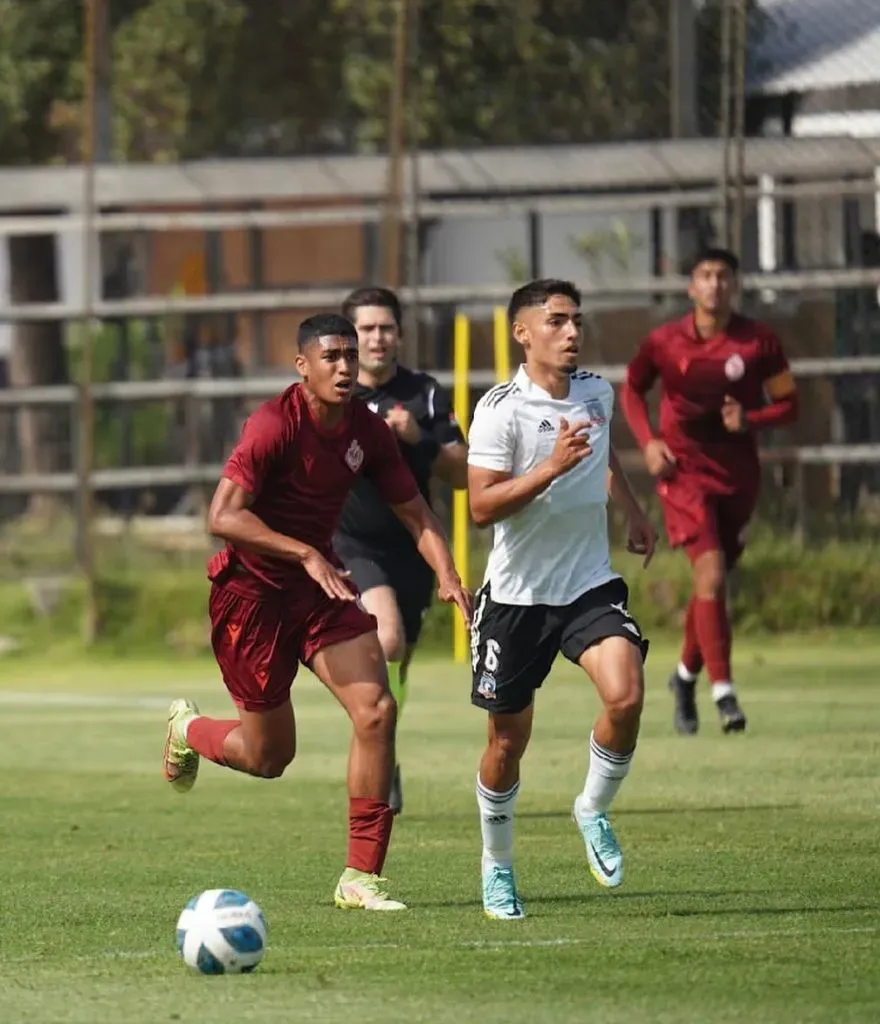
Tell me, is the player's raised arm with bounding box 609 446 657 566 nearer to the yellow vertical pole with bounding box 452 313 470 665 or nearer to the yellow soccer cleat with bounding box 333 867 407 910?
the yellow soccer cleat with bounding box 333 867 407 910

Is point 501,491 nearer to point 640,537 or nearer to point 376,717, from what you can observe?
point 376,717

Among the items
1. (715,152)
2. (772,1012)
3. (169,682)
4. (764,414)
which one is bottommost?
(169,682)

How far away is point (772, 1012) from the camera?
664 centimetres

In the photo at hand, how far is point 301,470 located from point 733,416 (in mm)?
5726

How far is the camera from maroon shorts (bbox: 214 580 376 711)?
30.3 feet

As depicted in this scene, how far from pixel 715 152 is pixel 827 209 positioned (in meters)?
0.94

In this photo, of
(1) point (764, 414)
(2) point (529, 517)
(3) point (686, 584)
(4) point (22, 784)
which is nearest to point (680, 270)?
(3) point (686, 584)

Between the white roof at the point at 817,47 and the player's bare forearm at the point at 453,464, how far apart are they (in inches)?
364

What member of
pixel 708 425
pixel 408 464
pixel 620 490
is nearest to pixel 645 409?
pixel 708 425

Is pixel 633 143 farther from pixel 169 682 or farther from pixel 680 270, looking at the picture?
pixel 169 682

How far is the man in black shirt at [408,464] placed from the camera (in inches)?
448

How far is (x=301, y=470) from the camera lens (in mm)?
9156

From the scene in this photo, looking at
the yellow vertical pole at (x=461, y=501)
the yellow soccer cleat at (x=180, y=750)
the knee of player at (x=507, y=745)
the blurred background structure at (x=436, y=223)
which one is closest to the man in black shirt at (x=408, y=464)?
the yellow soccer cleat at (x=180, y=750)

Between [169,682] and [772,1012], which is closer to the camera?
[772,1012]
